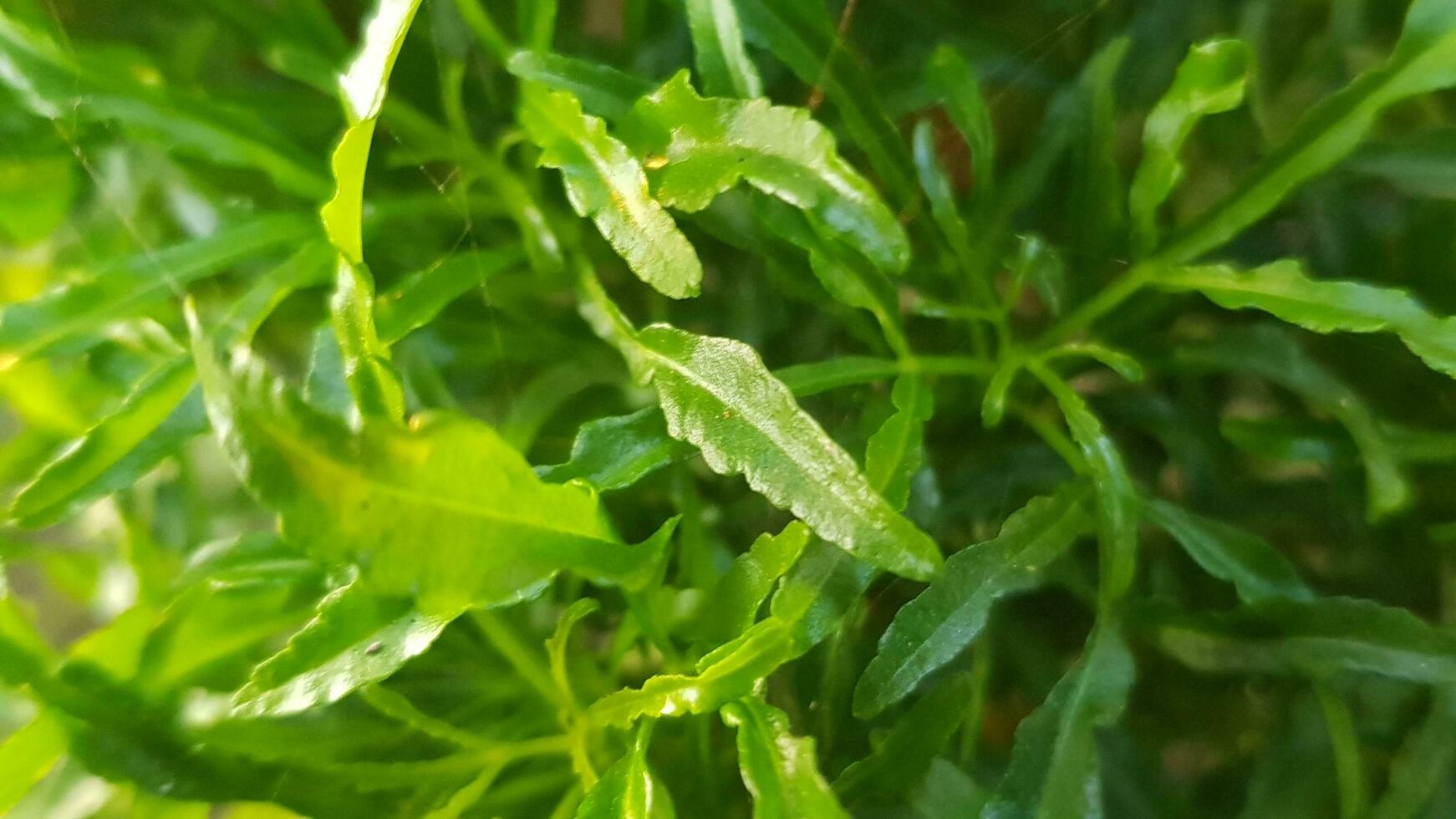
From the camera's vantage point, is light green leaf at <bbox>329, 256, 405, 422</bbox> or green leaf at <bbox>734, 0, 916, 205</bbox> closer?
light green leaf at <bbox>329, 256, 405, 422</bbox>

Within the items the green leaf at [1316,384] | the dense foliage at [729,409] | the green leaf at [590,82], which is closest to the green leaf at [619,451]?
the dense foliage at [729,409]

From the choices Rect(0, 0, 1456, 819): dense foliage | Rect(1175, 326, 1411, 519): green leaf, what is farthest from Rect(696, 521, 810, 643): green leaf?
Rect(1175, 326, 1411, 519): green leaf

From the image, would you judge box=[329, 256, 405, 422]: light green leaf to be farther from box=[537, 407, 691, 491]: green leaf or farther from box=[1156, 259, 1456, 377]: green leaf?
box=[1156, 259, 1456, 377]: green leaf

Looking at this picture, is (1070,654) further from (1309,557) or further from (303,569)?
(303,569)

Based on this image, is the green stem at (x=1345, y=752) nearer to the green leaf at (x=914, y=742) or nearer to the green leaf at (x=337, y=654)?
the green leaf at (x=914, y=742)

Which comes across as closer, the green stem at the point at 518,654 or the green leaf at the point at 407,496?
the green leaf at the point at 407,496

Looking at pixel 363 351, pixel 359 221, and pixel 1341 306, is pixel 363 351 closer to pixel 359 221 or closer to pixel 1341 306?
pixel 359 221
